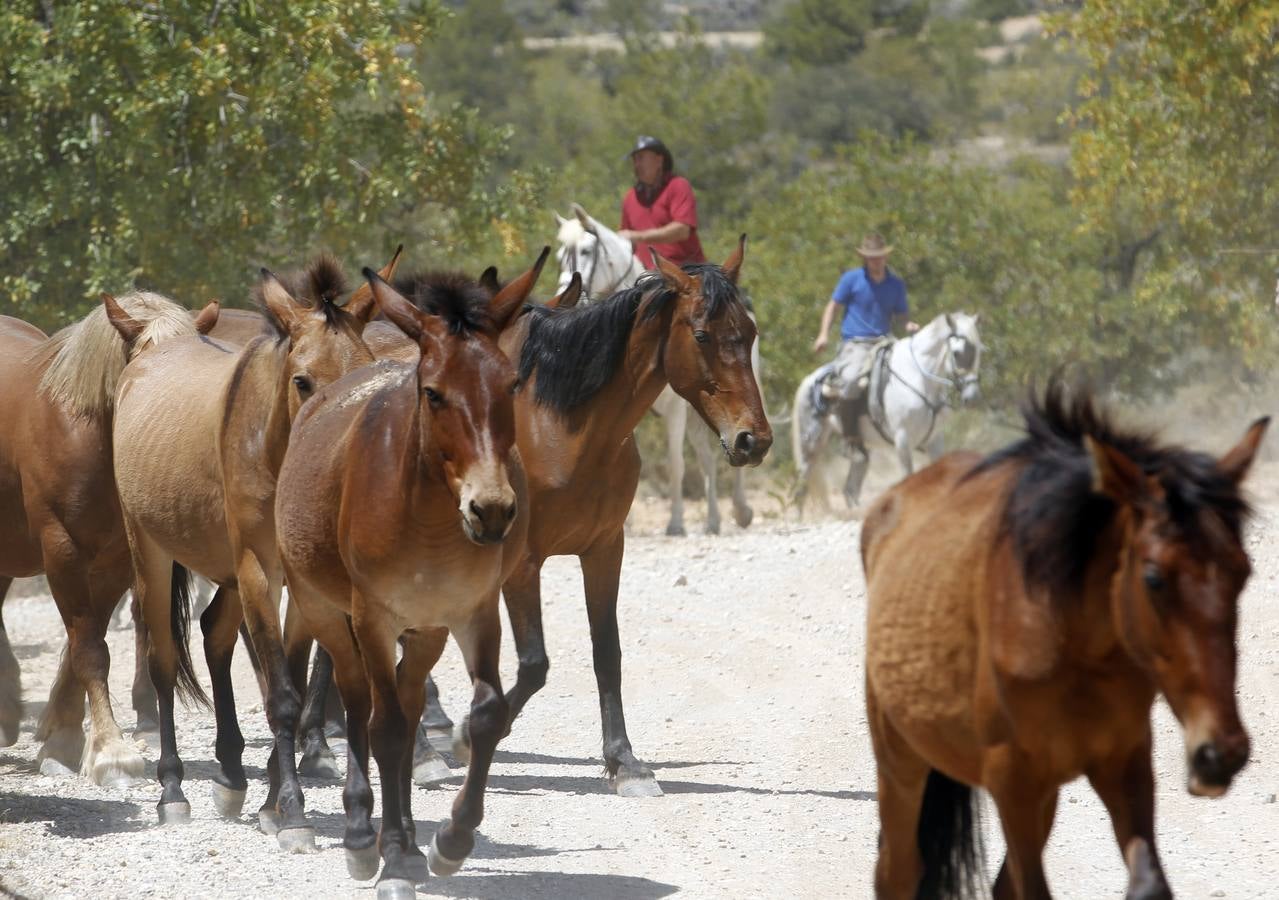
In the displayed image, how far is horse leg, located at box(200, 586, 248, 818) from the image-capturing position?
7.30 metres

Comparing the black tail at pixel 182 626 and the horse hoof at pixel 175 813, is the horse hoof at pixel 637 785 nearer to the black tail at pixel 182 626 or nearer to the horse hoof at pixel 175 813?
the horse hoof at pixel 175 813

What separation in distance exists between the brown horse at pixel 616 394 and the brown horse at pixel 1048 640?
299 cm

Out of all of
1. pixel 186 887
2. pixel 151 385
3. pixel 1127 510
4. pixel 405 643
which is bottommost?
pixel 186 887

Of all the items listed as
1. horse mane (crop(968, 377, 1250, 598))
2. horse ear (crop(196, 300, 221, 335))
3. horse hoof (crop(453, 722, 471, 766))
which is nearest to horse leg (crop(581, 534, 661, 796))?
horse hoof (crop(453, 722, 471, 766))

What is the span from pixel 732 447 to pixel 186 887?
2979 millimetres

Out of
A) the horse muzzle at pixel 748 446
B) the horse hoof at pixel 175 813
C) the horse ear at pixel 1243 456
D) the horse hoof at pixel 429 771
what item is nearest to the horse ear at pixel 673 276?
the horse muzzle at pixel 748 446

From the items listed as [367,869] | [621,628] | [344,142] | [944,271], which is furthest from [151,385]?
[944,271]

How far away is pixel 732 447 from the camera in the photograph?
774 cm

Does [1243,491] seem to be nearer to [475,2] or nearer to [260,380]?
[260,380]

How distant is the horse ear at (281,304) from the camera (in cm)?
707

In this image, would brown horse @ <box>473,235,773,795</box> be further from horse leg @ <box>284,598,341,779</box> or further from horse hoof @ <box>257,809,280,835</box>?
horse hoof @ <box>257,809,280,835</box>

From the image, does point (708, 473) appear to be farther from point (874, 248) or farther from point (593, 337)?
point (593, 337)

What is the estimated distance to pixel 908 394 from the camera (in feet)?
58.9

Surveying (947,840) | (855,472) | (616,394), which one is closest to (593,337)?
(616,394)
